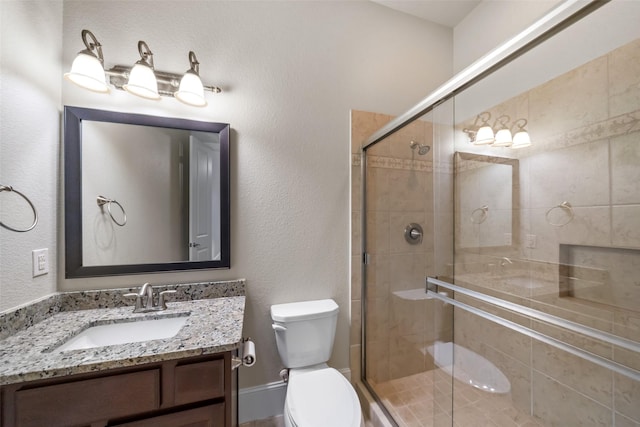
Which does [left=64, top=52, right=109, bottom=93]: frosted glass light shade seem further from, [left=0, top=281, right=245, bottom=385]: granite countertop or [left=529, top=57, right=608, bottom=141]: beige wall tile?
[left=529, top=57, right=608, bottom=141]: beige wall tile

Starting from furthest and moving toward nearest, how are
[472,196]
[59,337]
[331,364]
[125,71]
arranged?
[331,364], [472,196], [125,71], [59,337]

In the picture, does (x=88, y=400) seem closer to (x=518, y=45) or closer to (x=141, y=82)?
(x=141, y=82)

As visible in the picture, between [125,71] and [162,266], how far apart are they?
3.41 ft

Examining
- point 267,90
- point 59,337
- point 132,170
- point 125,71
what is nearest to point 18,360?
point 59,337

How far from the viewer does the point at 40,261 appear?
3.65 feet

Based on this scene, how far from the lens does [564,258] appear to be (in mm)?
1137

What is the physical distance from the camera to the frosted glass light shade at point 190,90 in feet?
4.15

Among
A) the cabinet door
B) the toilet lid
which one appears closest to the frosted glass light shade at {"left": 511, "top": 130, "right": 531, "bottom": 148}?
the toilet lid

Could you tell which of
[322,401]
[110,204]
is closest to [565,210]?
[322,401]

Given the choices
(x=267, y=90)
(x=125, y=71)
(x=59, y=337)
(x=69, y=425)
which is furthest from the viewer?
(x=267, y=90)

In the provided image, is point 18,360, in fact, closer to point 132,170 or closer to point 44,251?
point 44,251

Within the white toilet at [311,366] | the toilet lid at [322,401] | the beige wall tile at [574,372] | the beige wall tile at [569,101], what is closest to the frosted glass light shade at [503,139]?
the beige wall tile at [569,101]

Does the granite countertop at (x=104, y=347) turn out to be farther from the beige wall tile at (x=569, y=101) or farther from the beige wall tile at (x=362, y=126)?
the beige wall tile at (x=569, y=101)

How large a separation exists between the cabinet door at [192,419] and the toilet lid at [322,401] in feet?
1.07
